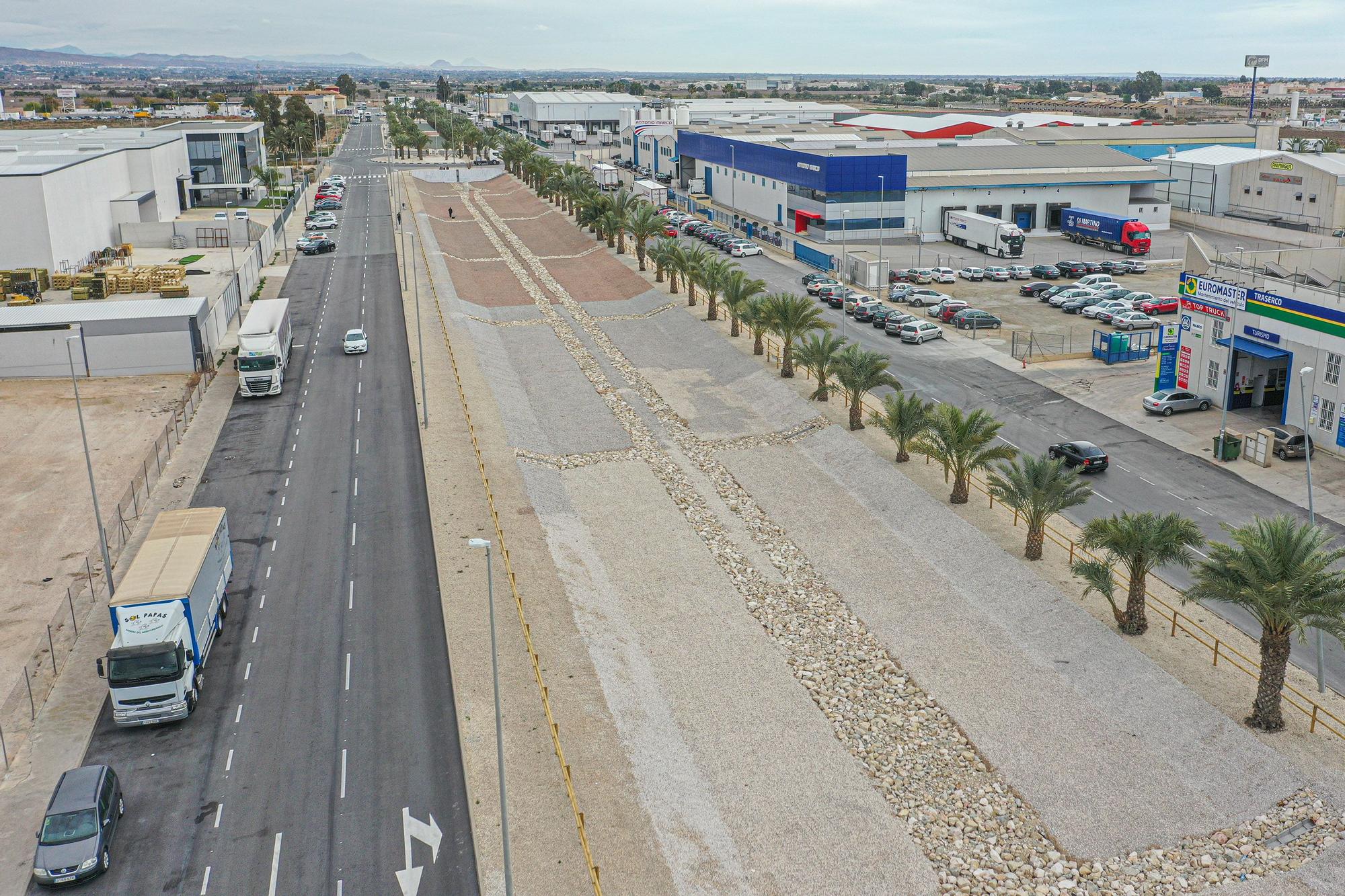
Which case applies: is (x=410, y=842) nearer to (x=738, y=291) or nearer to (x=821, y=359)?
(x=821, y=359)

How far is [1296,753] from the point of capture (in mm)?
26219

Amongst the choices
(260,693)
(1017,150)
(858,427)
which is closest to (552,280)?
(858,427)

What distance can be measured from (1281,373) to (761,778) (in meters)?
36.4

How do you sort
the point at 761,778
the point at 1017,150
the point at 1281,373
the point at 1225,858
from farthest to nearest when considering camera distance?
the point at 1017,150 < the point at 1281,373 < the point at 761,778 < the point at 1225,858

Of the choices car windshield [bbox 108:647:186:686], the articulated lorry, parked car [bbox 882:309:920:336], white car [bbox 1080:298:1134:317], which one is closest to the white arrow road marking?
car windshield [bbox 108:647:186:686]

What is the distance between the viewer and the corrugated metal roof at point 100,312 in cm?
5931

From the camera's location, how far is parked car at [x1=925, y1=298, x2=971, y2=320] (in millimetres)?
69188

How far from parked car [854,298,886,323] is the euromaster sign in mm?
20149

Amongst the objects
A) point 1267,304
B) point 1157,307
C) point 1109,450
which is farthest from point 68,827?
point 1157,307

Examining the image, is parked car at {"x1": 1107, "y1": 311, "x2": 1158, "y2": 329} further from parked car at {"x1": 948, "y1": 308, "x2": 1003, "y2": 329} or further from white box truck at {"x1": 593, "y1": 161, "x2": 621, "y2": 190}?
white box truck at {"x1": 593, "y1": 161, "x2": 621, "y2": 190}

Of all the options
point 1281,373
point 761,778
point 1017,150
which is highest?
point 1017,150

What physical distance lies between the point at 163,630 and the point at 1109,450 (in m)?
36.2

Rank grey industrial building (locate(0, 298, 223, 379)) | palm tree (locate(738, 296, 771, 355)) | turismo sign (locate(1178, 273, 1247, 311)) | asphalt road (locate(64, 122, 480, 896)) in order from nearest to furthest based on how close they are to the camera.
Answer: asphalt road (locate(64, 122, 480, 896))
turismo sign (locate(1178, 273, 1247, 311))
palm tree (locate(738, 296, 771, 355))
grey industrial building (locate(0, 298, 223, 379))

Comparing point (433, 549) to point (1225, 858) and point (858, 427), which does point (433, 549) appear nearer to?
point (858, 427)
